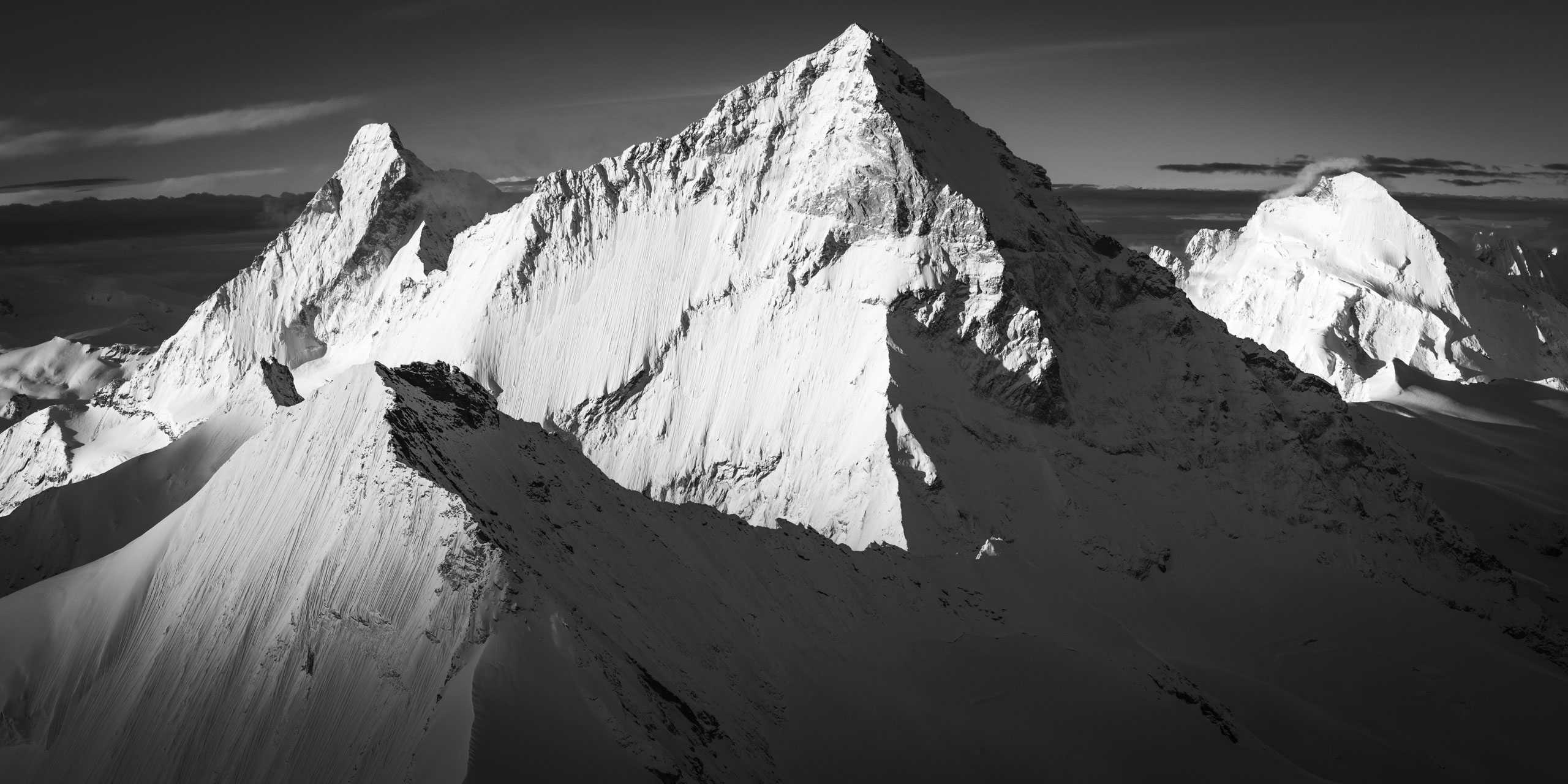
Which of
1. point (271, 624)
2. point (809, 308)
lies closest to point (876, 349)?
point (809, 308)

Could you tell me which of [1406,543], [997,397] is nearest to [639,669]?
[997,397]

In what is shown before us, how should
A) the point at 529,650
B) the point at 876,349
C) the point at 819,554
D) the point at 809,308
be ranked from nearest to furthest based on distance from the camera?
the point at 529,650 → the point at 819,554 → the point at 876,349 → the point at 809,308

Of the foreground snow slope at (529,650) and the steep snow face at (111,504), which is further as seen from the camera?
the steep snow face at (111,504)

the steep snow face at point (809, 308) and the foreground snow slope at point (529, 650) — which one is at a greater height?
the steep snow face at point (809, 308)

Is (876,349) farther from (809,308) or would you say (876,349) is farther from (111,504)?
(111,504)

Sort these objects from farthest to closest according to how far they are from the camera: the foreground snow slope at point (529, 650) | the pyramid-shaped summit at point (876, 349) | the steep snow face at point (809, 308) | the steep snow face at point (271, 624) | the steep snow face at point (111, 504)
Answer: the steep snow face at point (809, 308), the pyramid-shaped summit at point (876, 349), the steep snow face at point (111, 504), the steep snow face at point (271, 624), the foreground snow slope at point (529, 650)

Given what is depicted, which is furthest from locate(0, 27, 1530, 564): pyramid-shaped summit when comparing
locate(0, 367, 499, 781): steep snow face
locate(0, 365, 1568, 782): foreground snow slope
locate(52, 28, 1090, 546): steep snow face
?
locate(0, 367, 499, 781): steep snow face

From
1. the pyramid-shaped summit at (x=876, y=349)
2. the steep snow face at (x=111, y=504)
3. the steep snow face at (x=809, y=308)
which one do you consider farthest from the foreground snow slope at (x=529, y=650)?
the steep snow face at (x=111, y=504)

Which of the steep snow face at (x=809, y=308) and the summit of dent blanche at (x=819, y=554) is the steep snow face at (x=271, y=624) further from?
the steep snow face at (x=809, y=308)
